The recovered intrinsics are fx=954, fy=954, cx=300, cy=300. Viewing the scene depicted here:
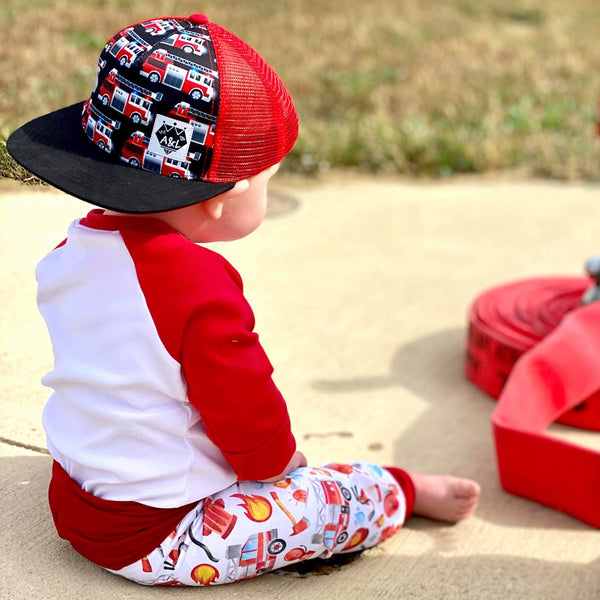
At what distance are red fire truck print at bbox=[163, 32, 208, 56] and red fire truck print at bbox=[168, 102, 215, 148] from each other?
10 cm

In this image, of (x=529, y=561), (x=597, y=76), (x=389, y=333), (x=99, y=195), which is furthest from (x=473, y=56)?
(x=99, y=195)

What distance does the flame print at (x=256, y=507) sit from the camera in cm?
187

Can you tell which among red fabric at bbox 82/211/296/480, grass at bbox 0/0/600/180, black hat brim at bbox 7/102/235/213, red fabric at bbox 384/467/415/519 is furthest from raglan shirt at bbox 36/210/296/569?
grass at bbox 0/0/600/180

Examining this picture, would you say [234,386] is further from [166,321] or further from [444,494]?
[444,494]

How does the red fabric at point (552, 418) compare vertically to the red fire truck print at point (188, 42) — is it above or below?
below

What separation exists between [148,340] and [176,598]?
0.53 meters

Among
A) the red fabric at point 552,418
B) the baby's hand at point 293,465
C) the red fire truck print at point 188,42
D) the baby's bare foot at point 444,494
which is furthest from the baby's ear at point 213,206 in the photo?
the red fabric at point 552,418

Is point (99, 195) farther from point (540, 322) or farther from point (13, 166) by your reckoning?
point (540, 322)

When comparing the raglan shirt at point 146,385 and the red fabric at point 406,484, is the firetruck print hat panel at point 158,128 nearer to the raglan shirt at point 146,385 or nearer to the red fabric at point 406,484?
the raglan shirt at point 146,385

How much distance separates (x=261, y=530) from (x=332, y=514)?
0.62ft

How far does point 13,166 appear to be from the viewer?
1893 millimetres

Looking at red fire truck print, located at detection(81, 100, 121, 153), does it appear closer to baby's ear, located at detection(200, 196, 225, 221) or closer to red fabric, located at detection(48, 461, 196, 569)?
baby's ear, located at detection(200, 196, 225, 221)

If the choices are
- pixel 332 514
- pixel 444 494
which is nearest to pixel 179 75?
pixel 332 514

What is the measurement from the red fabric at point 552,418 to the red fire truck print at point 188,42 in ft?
4.26
